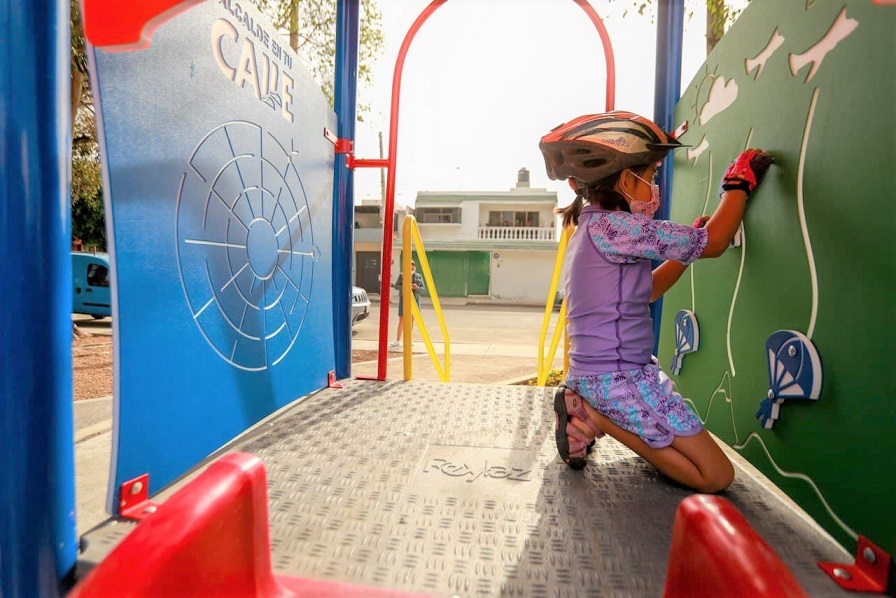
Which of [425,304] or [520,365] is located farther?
[425,304]

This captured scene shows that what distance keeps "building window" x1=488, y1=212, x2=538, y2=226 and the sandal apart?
24.5m

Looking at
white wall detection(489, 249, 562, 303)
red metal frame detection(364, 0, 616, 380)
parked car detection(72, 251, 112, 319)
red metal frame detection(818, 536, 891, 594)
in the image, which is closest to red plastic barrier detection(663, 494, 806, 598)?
red metal frame detection(818, 536, 891, 594)

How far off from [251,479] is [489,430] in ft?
4.37

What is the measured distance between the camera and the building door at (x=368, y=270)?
2627 centimetres

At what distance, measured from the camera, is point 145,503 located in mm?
1433

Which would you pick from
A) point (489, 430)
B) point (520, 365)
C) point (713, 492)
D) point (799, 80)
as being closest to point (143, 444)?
point (489, 430)

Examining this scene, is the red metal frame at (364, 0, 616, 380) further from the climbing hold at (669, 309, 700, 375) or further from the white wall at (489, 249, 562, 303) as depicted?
the white wall at (489, 249, 562, 303)

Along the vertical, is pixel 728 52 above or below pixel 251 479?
above

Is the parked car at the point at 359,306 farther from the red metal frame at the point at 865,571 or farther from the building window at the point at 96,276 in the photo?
the red metal frame at the point at 865,571

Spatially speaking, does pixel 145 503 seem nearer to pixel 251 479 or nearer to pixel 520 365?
pixel 251 479

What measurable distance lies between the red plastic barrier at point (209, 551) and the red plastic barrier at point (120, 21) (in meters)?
0.87

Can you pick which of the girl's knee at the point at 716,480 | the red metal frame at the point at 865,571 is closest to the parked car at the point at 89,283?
the girl's knee at the point at 716,480

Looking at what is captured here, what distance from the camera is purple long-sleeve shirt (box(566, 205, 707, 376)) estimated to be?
5.87ft

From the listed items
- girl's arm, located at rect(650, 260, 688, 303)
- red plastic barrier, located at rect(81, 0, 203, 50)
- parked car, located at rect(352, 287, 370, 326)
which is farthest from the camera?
parked car, located at rect(352, 287, 370, 326)
